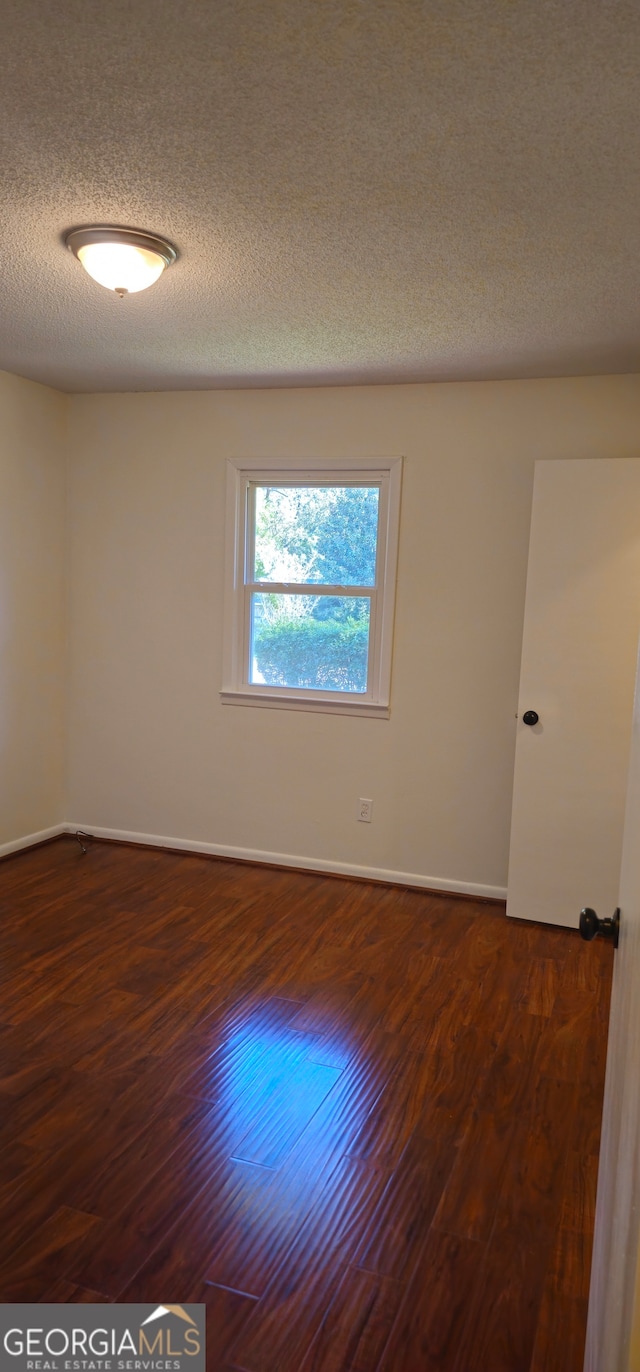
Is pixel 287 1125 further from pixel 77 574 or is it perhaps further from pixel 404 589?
pixel 77 574

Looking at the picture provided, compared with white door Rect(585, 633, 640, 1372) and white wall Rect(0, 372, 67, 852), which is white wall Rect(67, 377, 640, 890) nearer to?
white wall Rect(0, 372, 67, 852)

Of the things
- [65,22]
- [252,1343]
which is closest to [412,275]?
[65,22]

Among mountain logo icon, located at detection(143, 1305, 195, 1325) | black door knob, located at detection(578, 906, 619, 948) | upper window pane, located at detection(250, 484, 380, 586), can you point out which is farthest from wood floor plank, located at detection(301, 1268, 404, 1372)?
upper window pane, located at detection(250, 484, 380, 586)

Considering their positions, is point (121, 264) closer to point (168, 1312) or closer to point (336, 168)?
point (336, 168)

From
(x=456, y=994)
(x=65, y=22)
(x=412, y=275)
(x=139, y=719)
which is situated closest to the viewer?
(x=65, y=22)

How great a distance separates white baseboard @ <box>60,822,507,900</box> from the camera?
399cm

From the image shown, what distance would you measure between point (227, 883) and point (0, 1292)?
243cm

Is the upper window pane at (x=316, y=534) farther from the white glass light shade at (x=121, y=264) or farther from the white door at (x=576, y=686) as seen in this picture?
the white glass light shade at (x=121, y=264)

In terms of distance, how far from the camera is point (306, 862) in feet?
14.0

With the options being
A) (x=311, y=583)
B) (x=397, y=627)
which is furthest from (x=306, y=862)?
(x=311, y=583)

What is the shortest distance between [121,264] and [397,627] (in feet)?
7.03

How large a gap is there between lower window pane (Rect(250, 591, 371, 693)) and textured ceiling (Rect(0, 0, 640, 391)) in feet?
4.33

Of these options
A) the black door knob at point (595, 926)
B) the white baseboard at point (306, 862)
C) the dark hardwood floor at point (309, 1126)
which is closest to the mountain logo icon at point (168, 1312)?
the dark hardwood floor at point (309, 1126)

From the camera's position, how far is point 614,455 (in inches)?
141
